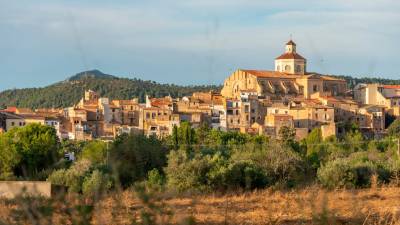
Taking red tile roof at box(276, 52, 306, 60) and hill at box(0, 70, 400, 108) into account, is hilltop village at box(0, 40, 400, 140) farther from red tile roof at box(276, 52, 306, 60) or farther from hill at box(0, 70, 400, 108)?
hill at box(0, 70, 400, 108)

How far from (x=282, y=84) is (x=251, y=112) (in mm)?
7583

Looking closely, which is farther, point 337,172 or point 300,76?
point 300,76

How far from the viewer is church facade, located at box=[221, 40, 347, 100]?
62625mm

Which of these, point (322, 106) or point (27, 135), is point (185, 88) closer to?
point (322, 106)

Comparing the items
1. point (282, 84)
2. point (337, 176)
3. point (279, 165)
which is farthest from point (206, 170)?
point (282, 84)

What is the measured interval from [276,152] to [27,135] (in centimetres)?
1548

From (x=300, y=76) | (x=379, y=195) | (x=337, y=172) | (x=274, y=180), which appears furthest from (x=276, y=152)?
(x=300, y=76)

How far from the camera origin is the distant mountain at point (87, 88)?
85.1 meters

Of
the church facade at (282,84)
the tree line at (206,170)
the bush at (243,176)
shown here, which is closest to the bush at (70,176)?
the tree line at (206,170)

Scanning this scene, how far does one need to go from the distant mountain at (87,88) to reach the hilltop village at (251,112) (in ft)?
61.9

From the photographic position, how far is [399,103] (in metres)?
64.8

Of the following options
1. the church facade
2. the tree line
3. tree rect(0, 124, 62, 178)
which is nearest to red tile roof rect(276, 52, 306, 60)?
the church facade

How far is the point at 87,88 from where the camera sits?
8594 cm

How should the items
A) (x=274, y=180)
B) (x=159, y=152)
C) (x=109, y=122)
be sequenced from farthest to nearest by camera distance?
(x=109, y=122), (x=159, y=152), (x=274, y=180)
